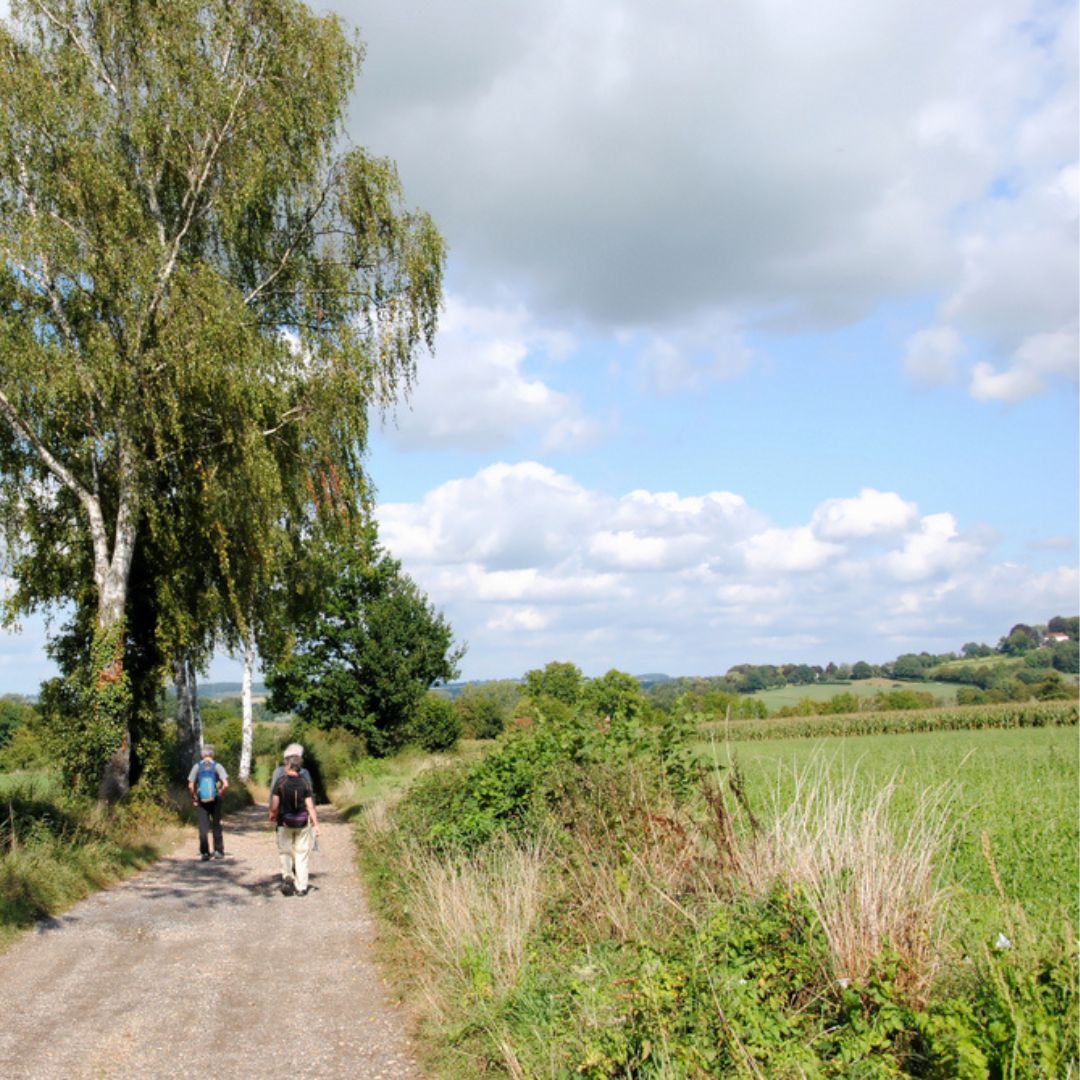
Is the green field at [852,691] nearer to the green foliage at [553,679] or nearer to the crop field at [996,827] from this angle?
the green foliage at [553,679]

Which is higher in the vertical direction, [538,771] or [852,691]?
[538,771]

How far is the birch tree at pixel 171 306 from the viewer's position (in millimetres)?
16484

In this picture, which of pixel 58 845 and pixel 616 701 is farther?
pixel 58 845

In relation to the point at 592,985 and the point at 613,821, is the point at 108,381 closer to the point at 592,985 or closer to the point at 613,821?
the point at 613,821

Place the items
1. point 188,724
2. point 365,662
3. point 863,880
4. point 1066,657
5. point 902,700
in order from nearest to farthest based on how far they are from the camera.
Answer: point 863,880, point 188,724, point 365,662, point 902,700, point 1066,657

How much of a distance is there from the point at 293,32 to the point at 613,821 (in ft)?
53.4

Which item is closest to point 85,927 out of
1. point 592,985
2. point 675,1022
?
point 592,985

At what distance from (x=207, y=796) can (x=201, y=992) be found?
8.83 meters

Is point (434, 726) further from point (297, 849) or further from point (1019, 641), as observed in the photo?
point (1019, 641)

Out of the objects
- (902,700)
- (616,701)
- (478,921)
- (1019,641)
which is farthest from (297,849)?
(1019,641)

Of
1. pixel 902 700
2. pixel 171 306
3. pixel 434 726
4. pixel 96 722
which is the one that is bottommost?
pixel 902 700

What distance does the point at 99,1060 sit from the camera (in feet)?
21.0

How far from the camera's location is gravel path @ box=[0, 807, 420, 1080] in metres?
6.41

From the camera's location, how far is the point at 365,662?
41906 mm
